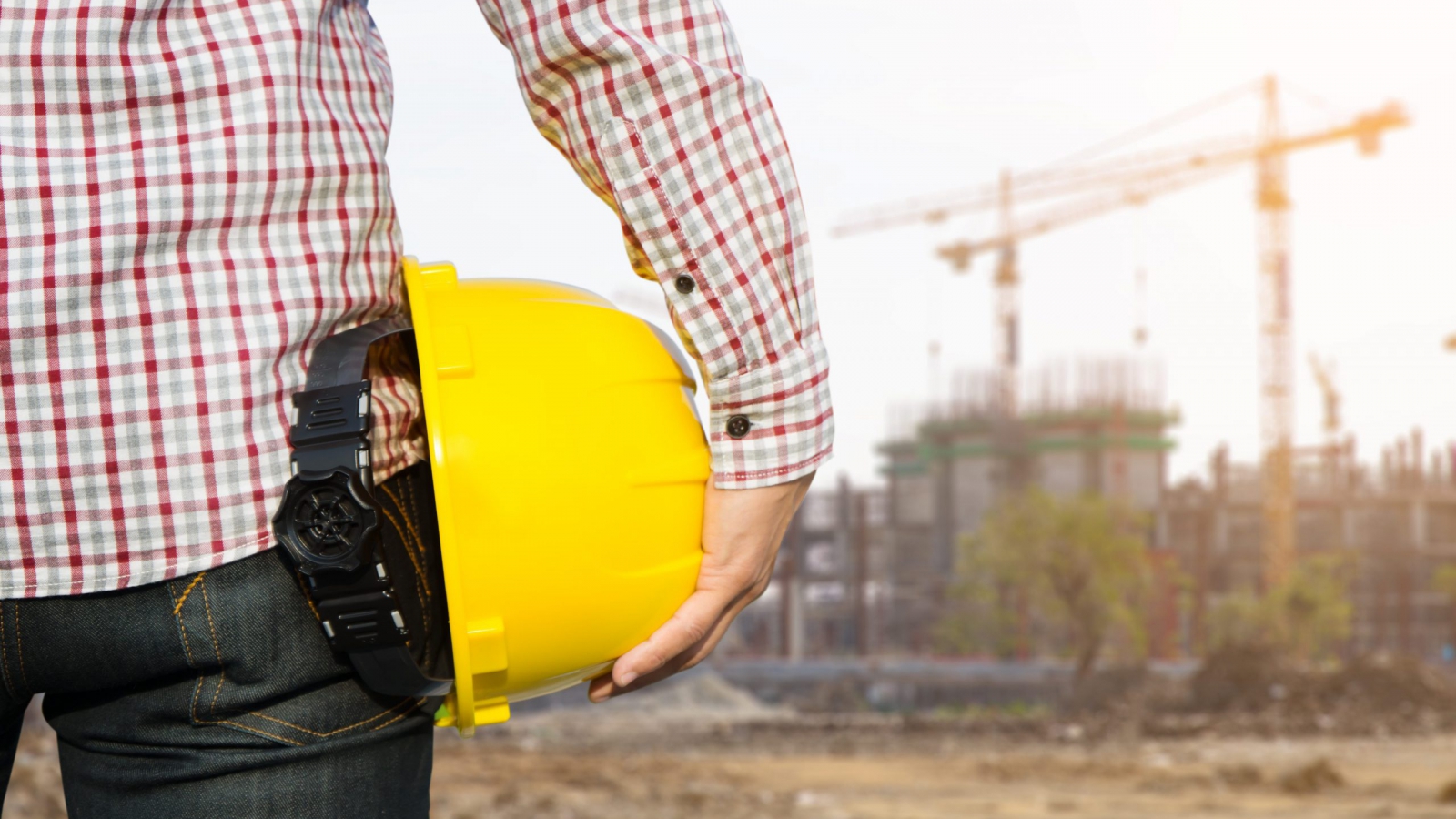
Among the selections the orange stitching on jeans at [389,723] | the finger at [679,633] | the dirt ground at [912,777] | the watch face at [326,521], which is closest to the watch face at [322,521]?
the watch face at [326,521]

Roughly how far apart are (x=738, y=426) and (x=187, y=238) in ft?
1.23

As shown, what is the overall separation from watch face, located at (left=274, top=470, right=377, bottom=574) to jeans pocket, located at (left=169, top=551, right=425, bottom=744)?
0.09ft

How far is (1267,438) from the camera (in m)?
34.6

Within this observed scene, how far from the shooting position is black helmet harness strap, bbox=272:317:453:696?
770 millimetres

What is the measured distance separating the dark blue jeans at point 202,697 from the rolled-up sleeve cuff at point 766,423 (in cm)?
28

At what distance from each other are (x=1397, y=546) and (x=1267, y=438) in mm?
5805

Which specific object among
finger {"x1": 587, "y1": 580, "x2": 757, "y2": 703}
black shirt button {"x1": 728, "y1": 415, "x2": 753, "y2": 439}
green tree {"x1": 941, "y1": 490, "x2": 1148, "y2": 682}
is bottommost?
green tree {"x1": 941, "y1": 490, "x2": 1148, "y2": 682}

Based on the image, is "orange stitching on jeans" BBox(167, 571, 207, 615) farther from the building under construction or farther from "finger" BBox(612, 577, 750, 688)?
the building under construction

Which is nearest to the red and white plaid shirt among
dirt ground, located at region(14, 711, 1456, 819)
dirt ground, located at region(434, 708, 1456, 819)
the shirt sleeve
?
the shirt sleeve

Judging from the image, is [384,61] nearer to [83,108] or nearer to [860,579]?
[83,108]

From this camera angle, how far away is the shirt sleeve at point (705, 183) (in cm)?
86

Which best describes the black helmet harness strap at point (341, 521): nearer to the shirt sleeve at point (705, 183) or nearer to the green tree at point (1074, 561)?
the shirt sleeve at point (705, 183)

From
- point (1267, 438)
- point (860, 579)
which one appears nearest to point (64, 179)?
point (860, 579)

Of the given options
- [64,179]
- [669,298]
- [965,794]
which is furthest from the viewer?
[965,794]
